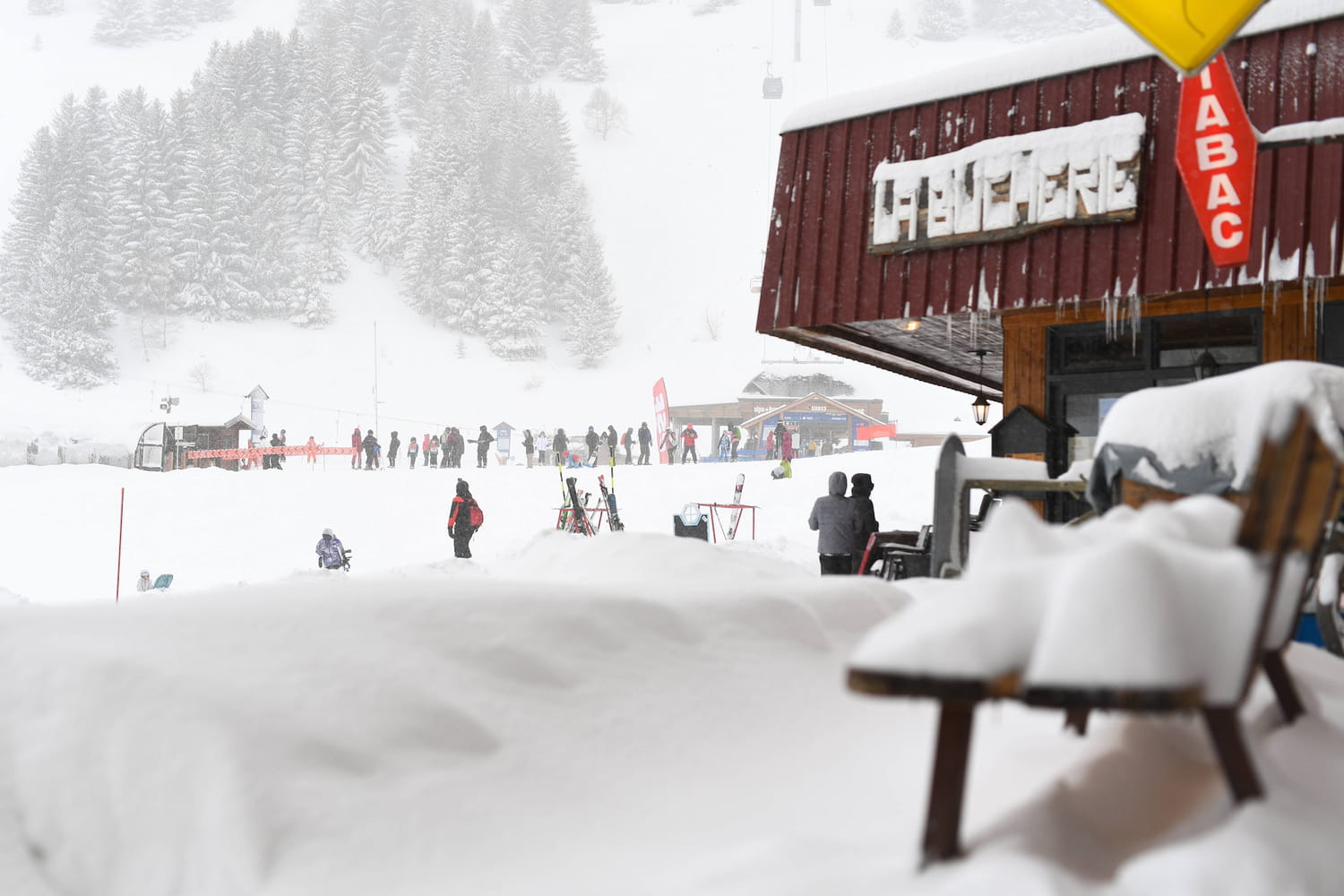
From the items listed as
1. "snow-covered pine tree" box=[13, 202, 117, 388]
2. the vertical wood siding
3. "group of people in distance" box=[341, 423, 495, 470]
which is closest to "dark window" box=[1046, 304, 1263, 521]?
the vertical wood siding

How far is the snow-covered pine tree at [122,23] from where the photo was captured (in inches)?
4507

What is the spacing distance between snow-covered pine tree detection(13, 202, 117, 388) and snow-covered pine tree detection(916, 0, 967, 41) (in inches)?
4226

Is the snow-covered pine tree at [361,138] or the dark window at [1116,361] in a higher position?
the snow-covered pine tree at [361,138]

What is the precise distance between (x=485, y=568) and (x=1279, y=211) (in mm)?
7098

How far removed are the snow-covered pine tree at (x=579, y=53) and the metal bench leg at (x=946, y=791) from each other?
405 ft

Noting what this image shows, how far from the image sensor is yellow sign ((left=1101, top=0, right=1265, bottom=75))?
5.02 m

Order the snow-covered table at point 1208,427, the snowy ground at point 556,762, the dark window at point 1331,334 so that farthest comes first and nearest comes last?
the dark window at point 1331,334 → the snow-covered table at point 1208,427 → the snowy ground at point 556,762

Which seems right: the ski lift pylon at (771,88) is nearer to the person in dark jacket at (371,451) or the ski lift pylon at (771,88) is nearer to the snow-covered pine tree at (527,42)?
the snow-covered pine tree at (527,42)

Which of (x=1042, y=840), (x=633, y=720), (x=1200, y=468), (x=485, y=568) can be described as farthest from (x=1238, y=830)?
(x=485, y=568)

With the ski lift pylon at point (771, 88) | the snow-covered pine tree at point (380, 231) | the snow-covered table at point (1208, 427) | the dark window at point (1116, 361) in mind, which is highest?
the ski lift pylon at point (771, 88)

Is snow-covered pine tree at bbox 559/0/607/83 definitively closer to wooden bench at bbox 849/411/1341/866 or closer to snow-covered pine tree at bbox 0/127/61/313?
snow-covered pine tree at bbox 0/127/61/313

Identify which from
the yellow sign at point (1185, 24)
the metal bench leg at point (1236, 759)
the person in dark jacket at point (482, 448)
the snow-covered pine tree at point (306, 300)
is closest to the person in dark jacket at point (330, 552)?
the yellow sign at point (1185, 24)

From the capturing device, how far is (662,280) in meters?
89.2

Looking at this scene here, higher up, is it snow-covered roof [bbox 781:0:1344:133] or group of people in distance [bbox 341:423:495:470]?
snow-covered roof [bbox 781:0:1344:133]
